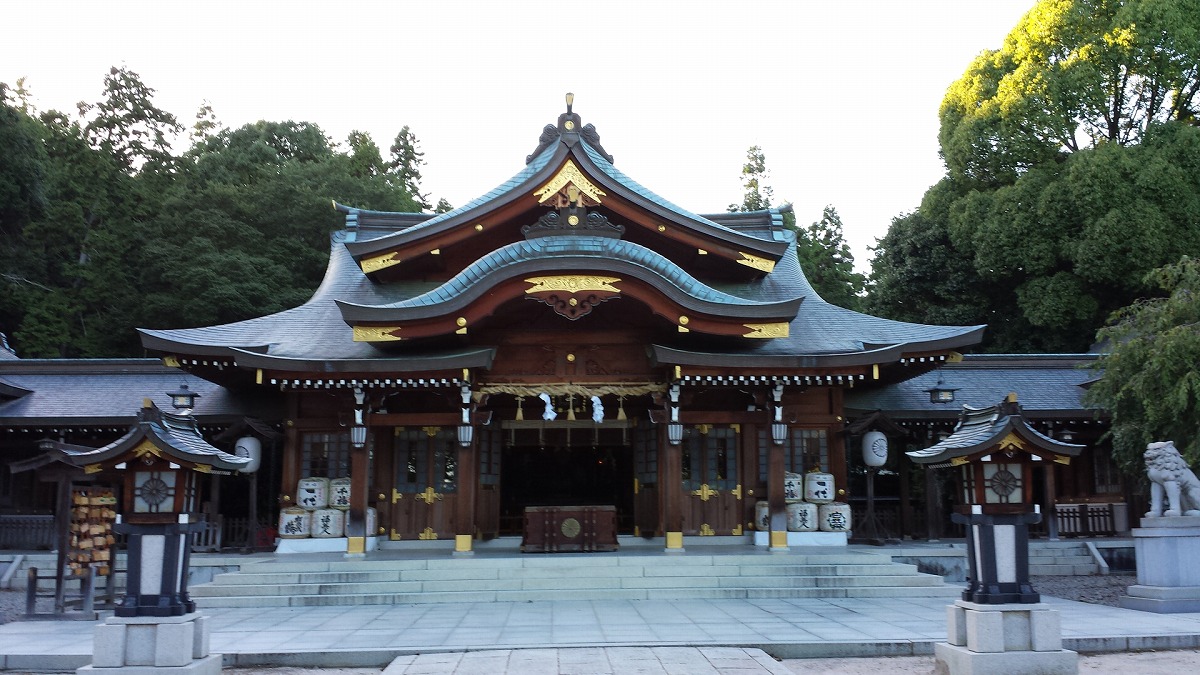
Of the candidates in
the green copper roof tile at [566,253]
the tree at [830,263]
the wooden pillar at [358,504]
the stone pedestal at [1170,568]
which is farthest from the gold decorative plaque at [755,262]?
the tree at [830,263]

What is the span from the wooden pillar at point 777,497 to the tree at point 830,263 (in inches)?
944

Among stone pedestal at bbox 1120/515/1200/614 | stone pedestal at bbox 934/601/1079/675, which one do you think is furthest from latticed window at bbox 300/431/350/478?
stone pedestal at bbox 1120/515/1200/614

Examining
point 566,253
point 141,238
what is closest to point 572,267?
point 566,253

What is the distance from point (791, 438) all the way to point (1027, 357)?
7810mm

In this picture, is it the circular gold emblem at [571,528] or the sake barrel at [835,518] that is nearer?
the circular gold emblem at [571,528]

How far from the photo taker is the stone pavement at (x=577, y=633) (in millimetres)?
9906

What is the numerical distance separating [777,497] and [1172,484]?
6479 millimetres

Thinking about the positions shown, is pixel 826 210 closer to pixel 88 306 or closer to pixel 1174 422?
pixel 1174 422

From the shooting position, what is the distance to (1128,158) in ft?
94.3

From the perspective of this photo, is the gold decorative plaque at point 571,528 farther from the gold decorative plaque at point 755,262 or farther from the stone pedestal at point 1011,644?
the stone pedestal at point 1011,644

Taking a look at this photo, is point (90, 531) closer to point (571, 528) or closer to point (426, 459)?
point (426, 459)

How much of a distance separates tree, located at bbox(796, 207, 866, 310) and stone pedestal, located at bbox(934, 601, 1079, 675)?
3213cm

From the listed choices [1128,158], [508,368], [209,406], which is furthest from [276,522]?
[1128,158]

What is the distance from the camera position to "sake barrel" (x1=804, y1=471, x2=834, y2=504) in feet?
60.4
